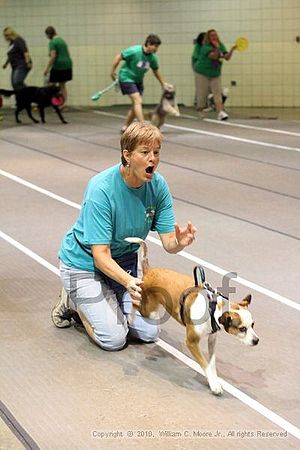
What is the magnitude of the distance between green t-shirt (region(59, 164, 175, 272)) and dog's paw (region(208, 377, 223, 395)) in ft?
2.91

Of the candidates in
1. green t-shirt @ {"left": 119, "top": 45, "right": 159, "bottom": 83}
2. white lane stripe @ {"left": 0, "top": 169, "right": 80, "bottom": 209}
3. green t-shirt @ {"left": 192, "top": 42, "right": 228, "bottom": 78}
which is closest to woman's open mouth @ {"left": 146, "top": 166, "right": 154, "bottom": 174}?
white lane stripe @ {"left": 0, "top": 169, "right": 80, "bottom": 209}

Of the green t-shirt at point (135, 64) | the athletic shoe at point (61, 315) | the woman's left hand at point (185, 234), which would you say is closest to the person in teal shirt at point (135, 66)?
the green t-shirt at point (135, 64)

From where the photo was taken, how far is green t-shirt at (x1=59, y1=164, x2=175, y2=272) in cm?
446

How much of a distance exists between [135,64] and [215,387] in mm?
9314

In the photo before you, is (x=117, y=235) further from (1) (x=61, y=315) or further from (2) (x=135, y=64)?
(2) (x=135, y=64)

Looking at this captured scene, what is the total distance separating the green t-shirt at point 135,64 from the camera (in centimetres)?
1281

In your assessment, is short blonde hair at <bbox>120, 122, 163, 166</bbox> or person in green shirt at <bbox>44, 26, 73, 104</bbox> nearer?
short blonde hair at <bbox>120, 122, 163, 166</bbox>

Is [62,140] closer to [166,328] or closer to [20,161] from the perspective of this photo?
[20,161]

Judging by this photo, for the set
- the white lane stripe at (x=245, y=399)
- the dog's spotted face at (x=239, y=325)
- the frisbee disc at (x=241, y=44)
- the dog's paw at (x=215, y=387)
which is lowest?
the white lane stripe at (x=245, y=399)

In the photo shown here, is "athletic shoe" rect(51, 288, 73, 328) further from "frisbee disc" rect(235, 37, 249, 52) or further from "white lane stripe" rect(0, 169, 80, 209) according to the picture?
"frisbee disc" rect(235, 37, 249, 52)

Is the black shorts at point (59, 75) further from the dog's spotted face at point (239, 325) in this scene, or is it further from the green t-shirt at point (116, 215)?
the dog's spotted face at point (239, 325)

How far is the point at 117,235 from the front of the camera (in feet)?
15.0

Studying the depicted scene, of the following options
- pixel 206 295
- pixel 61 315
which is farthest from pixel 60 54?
pixel 206 295

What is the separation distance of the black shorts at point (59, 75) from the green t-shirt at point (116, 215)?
40.6 ft
